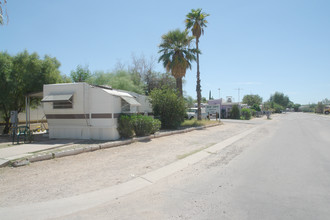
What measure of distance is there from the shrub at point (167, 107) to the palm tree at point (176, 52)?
4126 mm

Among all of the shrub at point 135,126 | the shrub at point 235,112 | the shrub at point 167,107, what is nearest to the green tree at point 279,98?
the shrub at point 235,112

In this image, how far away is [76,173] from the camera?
6.26 meters

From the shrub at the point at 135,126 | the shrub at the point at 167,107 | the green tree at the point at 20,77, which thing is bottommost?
the shrub at the point at 135,126

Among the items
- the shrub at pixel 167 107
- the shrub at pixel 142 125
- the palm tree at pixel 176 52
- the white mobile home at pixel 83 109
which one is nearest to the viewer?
the white mobile home at pixel 83 109

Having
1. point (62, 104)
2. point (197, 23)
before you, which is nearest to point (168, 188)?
point (62, 104)

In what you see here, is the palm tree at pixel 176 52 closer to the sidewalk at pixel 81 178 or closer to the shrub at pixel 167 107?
the shrub at pixel 167 107

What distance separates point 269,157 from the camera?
834 cm

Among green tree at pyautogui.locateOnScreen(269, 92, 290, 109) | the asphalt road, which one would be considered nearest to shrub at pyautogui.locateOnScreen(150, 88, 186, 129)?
the asphalt road

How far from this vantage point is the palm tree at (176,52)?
2089 centimetres

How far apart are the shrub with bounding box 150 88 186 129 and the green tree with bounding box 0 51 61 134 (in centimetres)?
691

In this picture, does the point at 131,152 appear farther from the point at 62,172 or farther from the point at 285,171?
the point at 285,171

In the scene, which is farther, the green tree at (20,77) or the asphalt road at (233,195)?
the green tree at (20,77)

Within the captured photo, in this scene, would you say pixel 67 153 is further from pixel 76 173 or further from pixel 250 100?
pixel 250 100

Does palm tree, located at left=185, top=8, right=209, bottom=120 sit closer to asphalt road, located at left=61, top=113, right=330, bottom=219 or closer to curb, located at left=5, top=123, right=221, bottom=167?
curb, located at left=5, top=123, right=221, bottom=167
